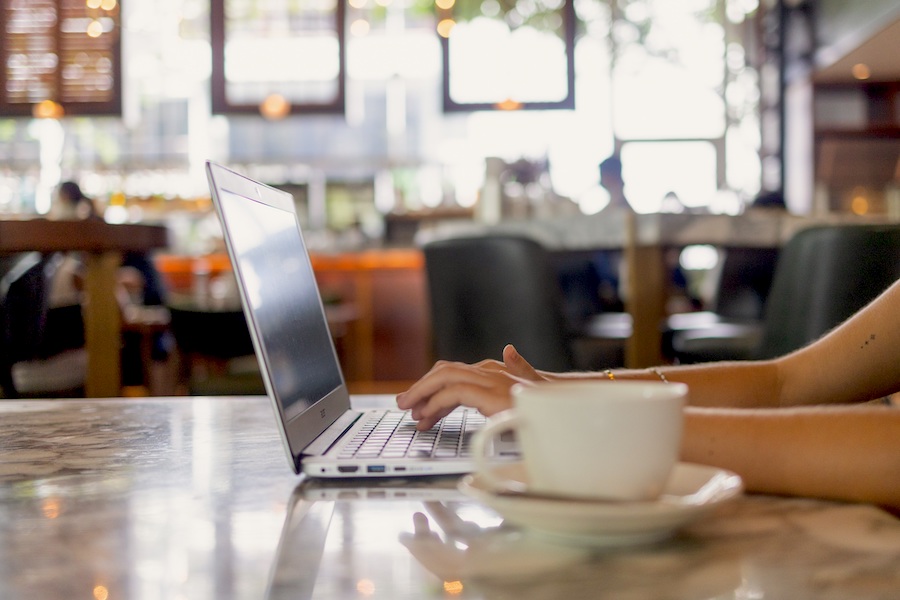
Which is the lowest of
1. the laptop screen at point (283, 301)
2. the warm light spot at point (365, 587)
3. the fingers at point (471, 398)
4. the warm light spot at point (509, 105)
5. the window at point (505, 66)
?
the warm light spot at point (365, 587)

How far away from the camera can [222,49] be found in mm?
5379

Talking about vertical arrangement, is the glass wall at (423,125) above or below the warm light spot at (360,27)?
below

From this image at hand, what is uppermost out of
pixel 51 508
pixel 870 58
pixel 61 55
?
pixel 870 58

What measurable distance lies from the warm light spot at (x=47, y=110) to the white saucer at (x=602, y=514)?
17.9 feet

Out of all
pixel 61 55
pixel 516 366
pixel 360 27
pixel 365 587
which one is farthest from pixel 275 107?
pixel 365 587

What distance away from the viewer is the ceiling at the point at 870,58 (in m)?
6.57

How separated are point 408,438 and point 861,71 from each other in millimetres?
8234

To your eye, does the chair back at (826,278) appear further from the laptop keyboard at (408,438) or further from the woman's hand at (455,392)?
the woman's hand at (455,392)

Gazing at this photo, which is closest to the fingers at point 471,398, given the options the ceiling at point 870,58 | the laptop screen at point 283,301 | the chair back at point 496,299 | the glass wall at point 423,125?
the laptop screen at point 283,301

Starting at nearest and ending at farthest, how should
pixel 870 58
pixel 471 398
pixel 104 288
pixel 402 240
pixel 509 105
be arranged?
pixel 471 398 → pixel 104 288 → pixel 509 105 → pixel 402 240 → pixel 870 58

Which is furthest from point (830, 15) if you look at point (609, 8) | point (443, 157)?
point (443, 157)

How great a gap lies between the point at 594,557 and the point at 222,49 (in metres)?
5.39

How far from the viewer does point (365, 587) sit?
15.7 inches

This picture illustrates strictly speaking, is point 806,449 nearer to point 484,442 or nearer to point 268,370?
point 484,442
